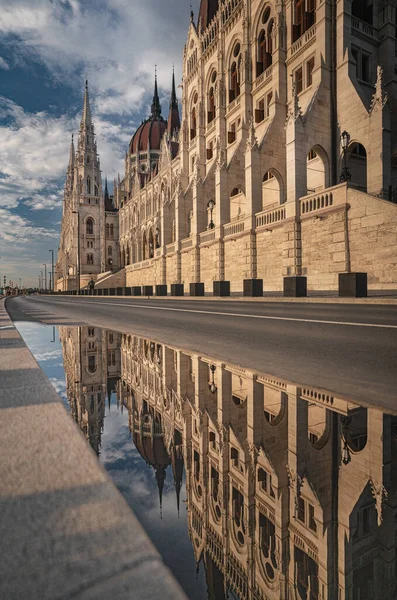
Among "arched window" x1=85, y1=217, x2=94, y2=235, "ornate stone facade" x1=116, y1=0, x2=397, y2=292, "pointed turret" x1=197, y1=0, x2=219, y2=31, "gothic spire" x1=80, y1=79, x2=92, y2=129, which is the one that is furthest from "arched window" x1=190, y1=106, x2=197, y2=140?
"gothic spire" x1=80, y1=79, x2=92, y2=129

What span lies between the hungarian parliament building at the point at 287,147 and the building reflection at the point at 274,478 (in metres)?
13.6

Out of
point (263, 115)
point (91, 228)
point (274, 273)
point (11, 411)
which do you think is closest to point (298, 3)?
point (263, 115)

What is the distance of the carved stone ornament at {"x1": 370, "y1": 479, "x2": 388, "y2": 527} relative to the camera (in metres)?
1.05

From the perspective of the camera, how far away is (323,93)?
20.9 m

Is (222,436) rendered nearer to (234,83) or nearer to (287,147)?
(287,147)

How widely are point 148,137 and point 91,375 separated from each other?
272 feet

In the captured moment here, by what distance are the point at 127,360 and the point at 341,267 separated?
14.6 m

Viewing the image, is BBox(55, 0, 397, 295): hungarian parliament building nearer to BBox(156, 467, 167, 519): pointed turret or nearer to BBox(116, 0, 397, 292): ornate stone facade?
BBox(116, 0, 397, 292): ornate stone facade

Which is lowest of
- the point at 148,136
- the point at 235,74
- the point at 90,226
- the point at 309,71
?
the point at 309,71

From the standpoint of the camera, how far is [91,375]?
125 inches

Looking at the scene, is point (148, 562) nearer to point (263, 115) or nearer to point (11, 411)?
point (11, 411)

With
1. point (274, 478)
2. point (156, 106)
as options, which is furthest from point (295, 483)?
point (156, 106)

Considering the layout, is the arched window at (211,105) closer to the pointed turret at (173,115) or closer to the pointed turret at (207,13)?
the pointed turret at (207,13)

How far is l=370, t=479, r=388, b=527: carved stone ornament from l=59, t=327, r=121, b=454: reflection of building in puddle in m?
1.17
